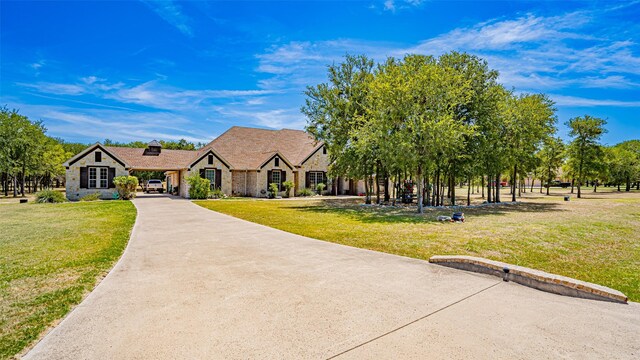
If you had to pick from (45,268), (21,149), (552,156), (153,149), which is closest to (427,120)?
(45,268)

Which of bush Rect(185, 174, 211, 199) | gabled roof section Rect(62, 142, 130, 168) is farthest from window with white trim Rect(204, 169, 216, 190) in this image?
gabled roof section Rect(62, 142, 130, 168)

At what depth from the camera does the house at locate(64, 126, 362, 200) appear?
92.5 ft

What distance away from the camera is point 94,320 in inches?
176

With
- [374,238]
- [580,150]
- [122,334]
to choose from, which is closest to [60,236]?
[122,334]

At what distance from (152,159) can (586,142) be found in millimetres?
49568

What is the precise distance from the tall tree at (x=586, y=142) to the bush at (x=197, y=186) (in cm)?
4208

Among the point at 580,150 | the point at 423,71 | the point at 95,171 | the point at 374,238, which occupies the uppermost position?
the point at 423,71

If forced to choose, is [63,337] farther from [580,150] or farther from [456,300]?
[580,150]

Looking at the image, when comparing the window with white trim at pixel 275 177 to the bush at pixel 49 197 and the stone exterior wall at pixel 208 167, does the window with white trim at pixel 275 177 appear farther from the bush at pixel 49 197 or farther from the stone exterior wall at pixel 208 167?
the bush at pixel 49 197

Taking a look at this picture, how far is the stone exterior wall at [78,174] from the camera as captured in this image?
89.7 feet

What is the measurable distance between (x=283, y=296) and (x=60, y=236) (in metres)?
9.38

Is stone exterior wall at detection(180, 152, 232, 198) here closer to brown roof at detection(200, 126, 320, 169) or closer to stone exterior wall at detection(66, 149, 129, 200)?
brown roof at detection(200, 126, 320, 169)

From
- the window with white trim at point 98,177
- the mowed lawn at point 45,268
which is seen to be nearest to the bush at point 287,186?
the window with white trim at point 98,177

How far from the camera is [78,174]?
27594 mm
